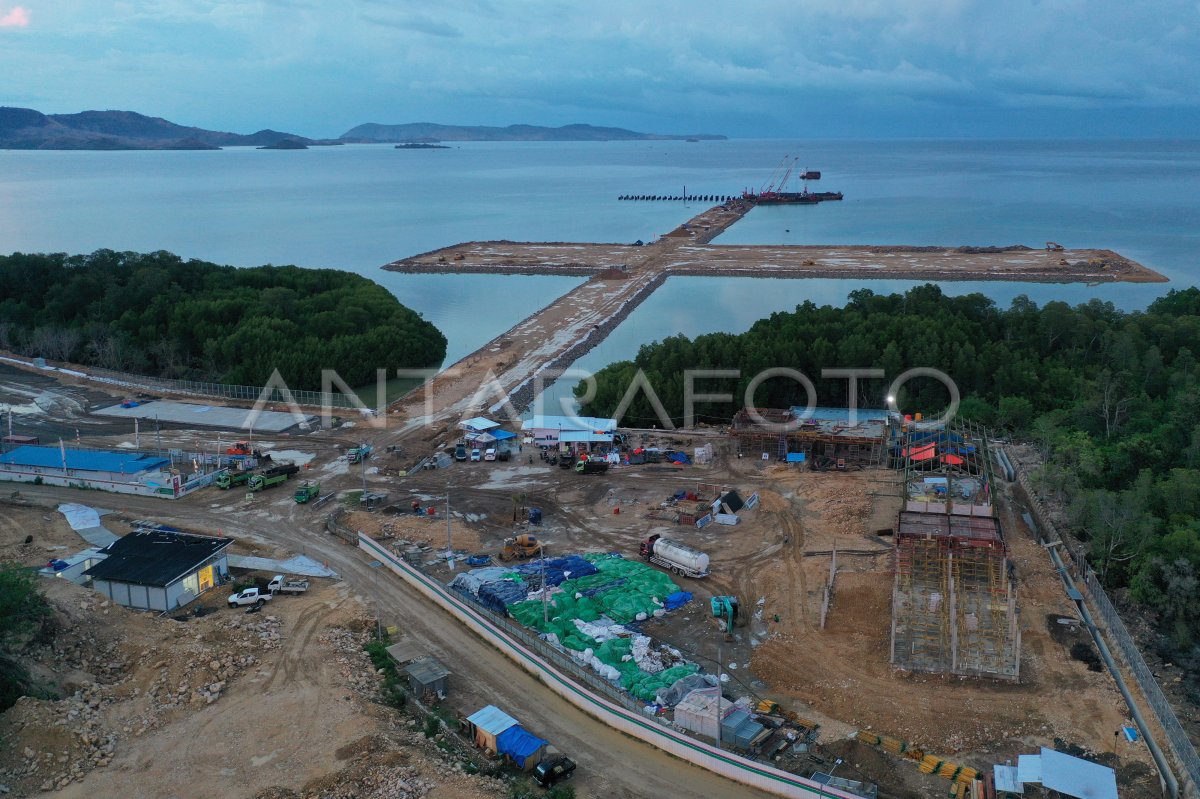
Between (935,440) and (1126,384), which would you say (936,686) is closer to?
(935,440)

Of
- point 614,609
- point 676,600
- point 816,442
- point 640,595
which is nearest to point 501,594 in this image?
point 614,609

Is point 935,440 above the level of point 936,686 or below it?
above

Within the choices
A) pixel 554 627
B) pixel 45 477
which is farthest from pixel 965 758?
pixel 45 477

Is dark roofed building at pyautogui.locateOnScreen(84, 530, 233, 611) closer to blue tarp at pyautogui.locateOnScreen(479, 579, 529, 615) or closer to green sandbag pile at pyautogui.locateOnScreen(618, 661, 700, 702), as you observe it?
blue tarp at pyautogui.locateOnScreen(479, 579, 529, 615)

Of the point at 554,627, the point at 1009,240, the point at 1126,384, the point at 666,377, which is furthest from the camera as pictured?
the point at 1009,240

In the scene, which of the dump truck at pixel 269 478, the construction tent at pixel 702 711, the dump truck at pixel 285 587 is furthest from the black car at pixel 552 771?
the dump truck at pixel 269 478

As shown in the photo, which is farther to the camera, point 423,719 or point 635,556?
point 635,556

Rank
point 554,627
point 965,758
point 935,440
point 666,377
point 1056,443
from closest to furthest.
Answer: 1. point 965,758
2. point 554,627
3. point 935,440
4. point 1056,443
5. point 666,377
